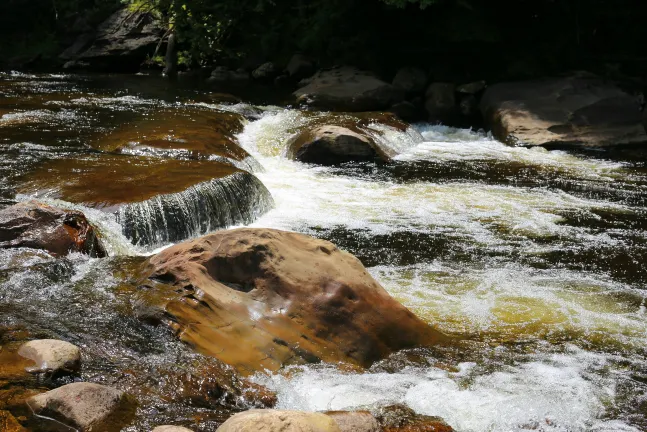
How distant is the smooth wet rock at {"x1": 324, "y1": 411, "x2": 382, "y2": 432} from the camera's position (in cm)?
432

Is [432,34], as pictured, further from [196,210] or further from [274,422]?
[274,422]

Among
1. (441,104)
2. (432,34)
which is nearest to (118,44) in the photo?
(432,34)

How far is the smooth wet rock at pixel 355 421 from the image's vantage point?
432cm

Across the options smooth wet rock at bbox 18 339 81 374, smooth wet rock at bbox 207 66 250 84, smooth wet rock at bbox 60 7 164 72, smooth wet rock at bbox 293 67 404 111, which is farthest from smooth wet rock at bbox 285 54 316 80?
smooth wet rock at bbox 18 339 81 374

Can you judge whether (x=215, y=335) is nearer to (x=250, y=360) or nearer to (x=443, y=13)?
(x=250, y=360)

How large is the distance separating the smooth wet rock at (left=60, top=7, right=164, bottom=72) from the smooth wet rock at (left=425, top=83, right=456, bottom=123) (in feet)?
33.6

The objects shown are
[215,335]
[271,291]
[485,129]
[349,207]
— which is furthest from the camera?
[485,129]

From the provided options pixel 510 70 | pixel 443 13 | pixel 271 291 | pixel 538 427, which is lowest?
pixel 538 427

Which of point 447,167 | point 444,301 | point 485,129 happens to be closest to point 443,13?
point 485,129

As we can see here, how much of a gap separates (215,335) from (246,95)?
14608 millimetres

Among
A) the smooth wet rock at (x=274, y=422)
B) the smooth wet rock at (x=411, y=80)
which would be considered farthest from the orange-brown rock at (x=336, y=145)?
the smooth wet rock at (x=274, y=422)

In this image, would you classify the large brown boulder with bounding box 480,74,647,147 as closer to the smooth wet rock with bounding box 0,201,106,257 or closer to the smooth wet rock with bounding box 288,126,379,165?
the smooth wet rock with bounding box 288,126,379,165

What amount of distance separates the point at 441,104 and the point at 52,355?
1434cm

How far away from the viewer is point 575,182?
41.3 feet
